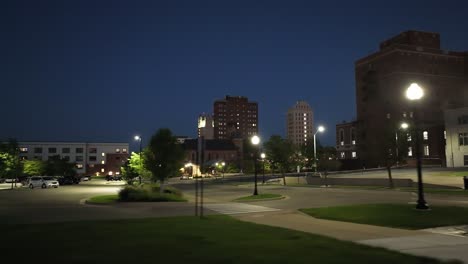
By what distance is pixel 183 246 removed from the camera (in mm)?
10094

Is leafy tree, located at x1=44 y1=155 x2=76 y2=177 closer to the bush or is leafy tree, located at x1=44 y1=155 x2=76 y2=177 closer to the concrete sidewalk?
the bush

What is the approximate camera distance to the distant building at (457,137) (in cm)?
7081

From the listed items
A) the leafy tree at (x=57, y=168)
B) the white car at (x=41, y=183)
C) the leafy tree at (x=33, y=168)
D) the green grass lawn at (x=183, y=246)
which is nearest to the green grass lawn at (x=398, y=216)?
the green grass lawn at (x=183, y=246)

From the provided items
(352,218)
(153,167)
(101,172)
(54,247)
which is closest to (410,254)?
(352,218)

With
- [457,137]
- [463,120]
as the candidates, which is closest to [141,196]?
[457,137]

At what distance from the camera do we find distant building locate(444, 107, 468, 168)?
70.8 metres

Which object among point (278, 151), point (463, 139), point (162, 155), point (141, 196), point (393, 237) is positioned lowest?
point (393, 237)

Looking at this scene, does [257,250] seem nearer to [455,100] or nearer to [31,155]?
[455,100]

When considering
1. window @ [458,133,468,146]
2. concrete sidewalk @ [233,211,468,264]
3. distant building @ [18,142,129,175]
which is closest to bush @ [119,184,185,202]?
concrete sidewalk @ [233,211,468,264]

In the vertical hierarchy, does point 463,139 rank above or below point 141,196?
above

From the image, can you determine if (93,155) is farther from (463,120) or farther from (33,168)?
(463,120)

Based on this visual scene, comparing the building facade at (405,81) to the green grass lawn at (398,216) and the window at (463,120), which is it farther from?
the green grass lawn at (398,216)

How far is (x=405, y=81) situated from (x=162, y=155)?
81.4m

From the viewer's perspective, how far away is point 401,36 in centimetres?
10650
